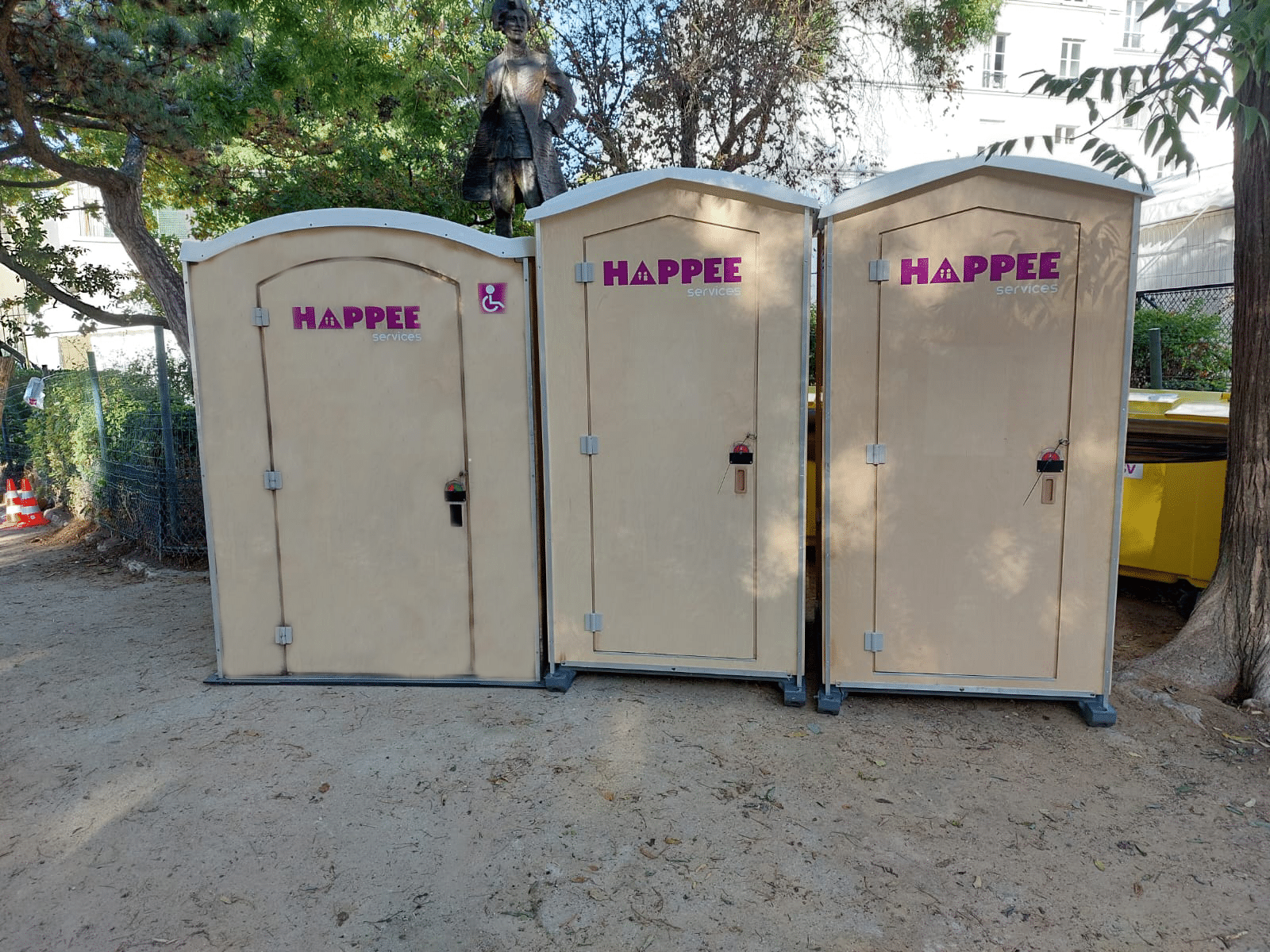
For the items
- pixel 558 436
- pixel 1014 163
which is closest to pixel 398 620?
pixel 558 436

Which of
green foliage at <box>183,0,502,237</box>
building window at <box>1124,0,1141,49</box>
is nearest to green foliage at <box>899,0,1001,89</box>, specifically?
green foliage at <box>183,0,502,237</box>

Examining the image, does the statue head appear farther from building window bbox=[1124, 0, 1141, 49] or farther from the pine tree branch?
building window bbox=[1124, 0, 1141, 49]

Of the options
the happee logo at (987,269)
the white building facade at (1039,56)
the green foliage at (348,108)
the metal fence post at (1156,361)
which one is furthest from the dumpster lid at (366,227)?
the white building facade at (1039,56)

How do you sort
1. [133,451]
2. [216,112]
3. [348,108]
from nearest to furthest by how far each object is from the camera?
[133,451] < [216,112] < [348,108]

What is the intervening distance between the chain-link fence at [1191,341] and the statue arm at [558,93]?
7.97 m

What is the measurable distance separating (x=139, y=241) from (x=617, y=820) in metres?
7.72

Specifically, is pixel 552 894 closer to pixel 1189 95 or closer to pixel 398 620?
pixel 398 620

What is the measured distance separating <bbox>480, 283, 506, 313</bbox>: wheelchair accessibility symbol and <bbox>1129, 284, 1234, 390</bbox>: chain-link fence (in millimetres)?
8640

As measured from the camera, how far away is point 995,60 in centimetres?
2609

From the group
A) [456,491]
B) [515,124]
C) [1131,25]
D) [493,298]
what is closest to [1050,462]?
[493,298]

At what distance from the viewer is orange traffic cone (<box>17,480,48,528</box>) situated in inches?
366

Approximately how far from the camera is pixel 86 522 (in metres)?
8.68

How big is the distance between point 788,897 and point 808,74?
11094 mm

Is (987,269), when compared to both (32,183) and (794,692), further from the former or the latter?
(32,183)
